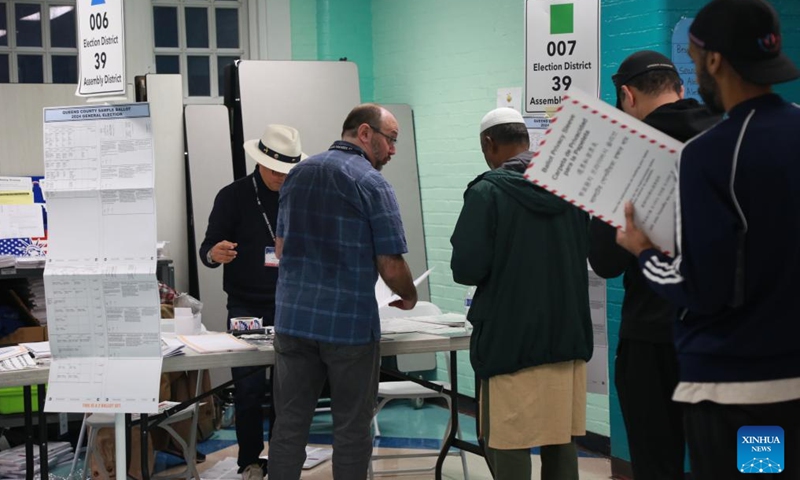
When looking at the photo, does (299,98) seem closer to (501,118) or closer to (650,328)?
(501,118)

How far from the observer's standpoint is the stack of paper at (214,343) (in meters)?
3.93

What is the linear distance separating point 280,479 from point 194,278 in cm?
308

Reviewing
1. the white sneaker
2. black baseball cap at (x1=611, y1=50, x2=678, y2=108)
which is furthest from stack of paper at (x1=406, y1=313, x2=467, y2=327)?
black baseball cap at (x1=611, y1=50, x2=678, y2=108)

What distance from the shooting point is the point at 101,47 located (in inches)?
132

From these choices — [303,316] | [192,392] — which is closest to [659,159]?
[303,316]

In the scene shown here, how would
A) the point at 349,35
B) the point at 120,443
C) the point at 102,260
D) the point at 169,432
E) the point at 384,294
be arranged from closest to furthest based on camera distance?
Answer: the point at 102,260 < the point at 120,443 < the point at 384,294 < the point at 169,432 < the point at 349,35

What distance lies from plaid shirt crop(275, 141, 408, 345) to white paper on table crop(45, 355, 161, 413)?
600 mm

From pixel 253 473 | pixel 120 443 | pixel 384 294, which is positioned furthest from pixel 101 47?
pixel 253 473

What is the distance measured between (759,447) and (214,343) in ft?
8.37

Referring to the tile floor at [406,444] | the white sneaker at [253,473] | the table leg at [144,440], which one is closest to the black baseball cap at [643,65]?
the table leg at [144,440]

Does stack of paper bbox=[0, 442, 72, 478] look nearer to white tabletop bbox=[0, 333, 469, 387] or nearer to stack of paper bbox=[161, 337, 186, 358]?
white tabletop bbox=[0, 333, 469, 387]

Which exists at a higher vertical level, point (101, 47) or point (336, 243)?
point (101, 47)

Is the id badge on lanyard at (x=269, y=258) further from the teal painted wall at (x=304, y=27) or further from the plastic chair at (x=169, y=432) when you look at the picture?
the teal painted wall at (x=304, y=27)

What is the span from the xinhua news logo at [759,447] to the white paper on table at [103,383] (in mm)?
2038
